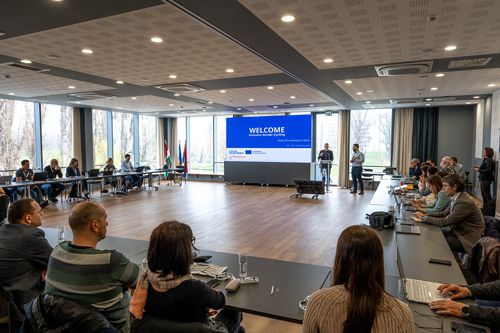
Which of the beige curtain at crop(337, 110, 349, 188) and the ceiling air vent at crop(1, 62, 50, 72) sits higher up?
the ceiling air vent at crop(1, 62, 50, 72)

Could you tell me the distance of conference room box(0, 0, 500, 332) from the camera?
3.40m

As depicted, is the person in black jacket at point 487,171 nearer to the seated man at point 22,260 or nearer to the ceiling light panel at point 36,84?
the seated man at point 22,260

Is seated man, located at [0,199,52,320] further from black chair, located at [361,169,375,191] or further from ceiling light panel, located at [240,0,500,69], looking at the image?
black chair, located at [361,169,375,191]

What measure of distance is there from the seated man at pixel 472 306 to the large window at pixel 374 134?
11879 mm

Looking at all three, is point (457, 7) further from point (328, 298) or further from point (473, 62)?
point (328, 298)

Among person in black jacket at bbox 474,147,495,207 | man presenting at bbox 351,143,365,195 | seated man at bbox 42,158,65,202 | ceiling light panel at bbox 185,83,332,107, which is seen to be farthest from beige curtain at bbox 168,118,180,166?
person in black jacket at bbox 474,147,495,207

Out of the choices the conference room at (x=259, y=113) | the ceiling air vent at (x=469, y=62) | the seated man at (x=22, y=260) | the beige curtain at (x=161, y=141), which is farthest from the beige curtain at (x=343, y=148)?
the seated man at (x=22, y=260)

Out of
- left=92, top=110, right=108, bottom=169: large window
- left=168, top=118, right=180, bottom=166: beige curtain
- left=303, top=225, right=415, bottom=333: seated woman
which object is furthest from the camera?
left=168, top=118, right=180, bottom=166: beige curtain

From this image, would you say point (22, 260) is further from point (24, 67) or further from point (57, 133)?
point (57, 133)

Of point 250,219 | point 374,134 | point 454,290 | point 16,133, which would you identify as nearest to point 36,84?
point 16,133

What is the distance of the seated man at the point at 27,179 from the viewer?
866cm

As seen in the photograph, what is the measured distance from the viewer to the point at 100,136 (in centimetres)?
1350

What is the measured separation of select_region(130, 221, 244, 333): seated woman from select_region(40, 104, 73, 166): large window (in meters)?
11.9

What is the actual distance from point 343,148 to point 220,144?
583cm
